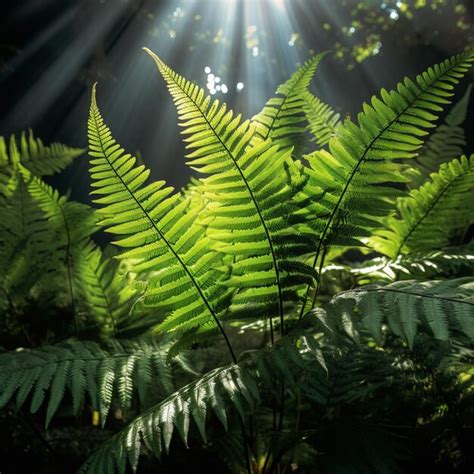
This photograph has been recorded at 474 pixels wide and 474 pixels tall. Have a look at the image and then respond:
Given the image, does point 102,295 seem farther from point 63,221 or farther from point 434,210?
point 434,210

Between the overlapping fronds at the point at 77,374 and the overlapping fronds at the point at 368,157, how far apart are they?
0.50 meters

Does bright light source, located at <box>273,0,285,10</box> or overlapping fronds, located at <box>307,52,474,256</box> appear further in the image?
bright light source, located at <box>273,0,285,10</box>

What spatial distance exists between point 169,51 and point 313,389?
848 cm

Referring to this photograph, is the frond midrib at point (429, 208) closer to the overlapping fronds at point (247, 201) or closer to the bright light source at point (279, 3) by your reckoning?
the overlapping fronds at point (247, 201)

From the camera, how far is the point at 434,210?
4.40ft

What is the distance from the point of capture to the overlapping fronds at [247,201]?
87cm

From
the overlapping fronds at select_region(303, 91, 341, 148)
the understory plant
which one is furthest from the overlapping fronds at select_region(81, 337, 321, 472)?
the overlapping fronds at select_region(303, 91, 341, 148)

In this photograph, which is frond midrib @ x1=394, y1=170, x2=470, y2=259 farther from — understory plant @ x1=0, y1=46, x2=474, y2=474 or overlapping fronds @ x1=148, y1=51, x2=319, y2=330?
overlapping fronds @ x1=148, y1=51, x2=319, y2=330

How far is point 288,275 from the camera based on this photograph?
934mm

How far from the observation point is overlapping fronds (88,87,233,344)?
847 mm

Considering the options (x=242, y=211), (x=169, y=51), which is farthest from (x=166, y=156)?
(x=242, y=211)

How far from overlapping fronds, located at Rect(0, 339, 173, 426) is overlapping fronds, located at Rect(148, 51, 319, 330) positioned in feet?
0.84

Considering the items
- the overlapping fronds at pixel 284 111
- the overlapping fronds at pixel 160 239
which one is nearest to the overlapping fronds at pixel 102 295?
the overlapping fronds at pixel 160 239

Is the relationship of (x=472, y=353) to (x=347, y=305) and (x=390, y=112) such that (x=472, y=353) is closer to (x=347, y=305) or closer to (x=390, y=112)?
(x=347, y=305)
